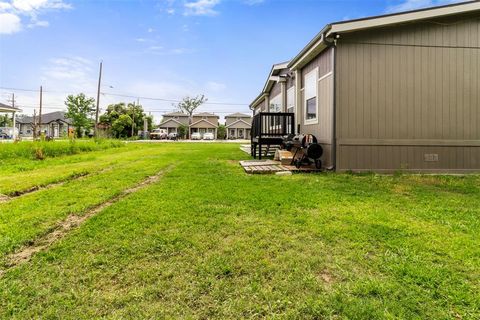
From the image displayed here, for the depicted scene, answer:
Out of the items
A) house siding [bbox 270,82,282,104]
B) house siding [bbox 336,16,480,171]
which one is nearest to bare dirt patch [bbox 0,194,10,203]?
house siding [bbox 336,16,480,171]

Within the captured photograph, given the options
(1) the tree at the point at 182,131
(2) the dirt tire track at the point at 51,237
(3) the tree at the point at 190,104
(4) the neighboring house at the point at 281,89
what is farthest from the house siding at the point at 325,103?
(3) the tree at the point at 190,104

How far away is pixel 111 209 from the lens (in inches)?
131

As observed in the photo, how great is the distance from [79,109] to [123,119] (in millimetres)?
8789

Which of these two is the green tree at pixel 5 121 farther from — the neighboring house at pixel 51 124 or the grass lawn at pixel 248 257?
the grass lawn at pixel 248 257

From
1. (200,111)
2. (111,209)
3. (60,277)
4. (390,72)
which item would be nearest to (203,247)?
(60,277)

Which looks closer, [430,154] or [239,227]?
[239,227]

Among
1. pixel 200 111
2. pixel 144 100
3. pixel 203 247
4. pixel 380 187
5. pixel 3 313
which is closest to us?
pixel 3 313

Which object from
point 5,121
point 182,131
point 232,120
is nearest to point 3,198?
point 182,131

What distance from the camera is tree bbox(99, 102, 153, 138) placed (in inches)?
1582

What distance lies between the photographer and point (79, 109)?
1243 inches

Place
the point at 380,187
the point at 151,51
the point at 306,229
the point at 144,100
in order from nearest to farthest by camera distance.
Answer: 1. the point at 306,229
2. the point at 380,187
3. the point at 151,51
4. the point at 144,100

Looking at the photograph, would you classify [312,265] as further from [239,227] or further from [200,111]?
[200,111]

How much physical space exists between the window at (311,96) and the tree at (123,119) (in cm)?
3629

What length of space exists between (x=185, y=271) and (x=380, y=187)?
12.6ft
